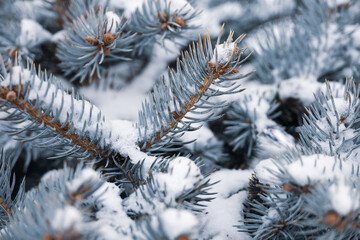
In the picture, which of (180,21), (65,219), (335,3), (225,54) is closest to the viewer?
(65,219)

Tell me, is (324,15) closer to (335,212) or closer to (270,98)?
(270,98)

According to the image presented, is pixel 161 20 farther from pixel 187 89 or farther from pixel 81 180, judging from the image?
pixel 81 180

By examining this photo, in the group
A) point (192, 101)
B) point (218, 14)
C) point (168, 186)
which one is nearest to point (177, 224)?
point (168, 186)

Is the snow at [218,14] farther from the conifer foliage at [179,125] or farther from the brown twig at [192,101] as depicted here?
the brown twig at [192,101]

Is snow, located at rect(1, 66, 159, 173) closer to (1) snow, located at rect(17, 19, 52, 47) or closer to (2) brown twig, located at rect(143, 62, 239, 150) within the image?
(2) brown twig, located at rect(143, 62, 239, 150)

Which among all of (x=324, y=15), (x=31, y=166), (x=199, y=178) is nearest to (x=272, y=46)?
(x=324, y=15)

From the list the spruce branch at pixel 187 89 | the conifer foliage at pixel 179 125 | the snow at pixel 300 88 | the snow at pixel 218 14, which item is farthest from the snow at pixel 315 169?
the snow at pixel 218 14
